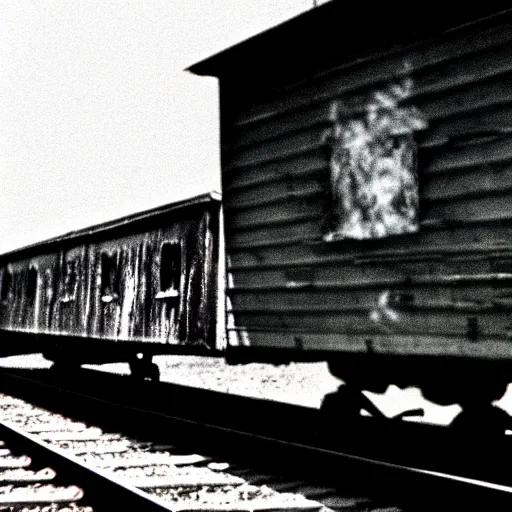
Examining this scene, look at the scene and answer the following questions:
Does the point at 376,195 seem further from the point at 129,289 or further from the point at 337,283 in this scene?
the point at 129,289

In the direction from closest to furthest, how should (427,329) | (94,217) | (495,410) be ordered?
1. (427,329)
2. (495,410)
3. (94,217)

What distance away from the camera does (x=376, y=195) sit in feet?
19.9

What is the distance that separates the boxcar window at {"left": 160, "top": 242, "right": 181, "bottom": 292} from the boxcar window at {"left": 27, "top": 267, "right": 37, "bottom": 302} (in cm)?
643

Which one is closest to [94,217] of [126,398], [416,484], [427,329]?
[126,398]

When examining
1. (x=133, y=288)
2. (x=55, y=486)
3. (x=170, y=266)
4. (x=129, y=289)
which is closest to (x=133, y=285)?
(x=133, y=288)

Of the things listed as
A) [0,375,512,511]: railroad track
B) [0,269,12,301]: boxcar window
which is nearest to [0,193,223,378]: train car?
[0,269,12,301]: boxcar window

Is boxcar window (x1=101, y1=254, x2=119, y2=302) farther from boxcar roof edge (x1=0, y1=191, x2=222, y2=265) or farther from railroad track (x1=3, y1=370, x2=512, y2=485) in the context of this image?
railroad track (x1=3, y1=370, x2=512, y2=485)

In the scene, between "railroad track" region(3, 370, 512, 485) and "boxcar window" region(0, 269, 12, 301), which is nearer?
"railroad track" region(3, 370, 512, 485)

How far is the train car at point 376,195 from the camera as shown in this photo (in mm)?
5211

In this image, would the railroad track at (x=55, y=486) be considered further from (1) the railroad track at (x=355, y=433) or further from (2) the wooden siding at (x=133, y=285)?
(2) the wooden siding at (x=133, y=285)

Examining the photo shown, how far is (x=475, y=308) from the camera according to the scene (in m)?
5.18

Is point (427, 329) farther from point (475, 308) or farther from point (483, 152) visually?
point (483, 152)

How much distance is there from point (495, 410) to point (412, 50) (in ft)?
10.7

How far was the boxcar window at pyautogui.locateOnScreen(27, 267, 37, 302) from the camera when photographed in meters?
14.9
